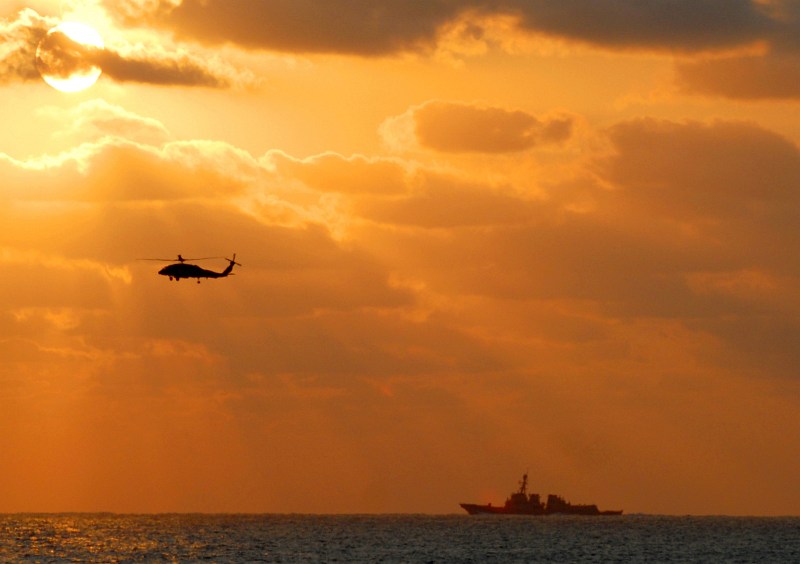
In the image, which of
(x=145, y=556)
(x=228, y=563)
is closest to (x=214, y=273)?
(x=228, y=563)

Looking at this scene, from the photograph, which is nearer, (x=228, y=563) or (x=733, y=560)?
(x=228, y=563)

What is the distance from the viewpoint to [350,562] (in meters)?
179

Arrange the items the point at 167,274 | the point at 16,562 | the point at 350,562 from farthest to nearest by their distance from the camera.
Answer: the point at 350,562 < the point at 16,562 < the point at 167,274

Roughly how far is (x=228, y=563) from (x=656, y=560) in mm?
62512

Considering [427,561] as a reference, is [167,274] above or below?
above

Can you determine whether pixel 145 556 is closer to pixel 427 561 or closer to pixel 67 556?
pixel 67 556

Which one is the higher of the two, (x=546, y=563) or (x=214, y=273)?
(x=214, y=273)

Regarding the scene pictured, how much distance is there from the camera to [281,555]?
195500 millimetres

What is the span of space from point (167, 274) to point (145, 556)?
2312 inches

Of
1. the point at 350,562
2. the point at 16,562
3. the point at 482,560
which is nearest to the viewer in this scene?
the point at 16,562

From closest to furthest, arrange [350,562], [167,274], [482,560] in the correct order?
[167,274], [350,562], [482,560]

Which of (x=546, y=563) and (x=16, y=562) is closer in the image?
(x=16, y=562)

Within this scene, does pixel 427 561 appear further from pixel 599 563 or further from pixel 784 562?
pixel 784 562

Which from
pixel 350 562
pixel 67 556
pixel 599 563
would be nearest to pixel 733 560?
pixel 599 563
